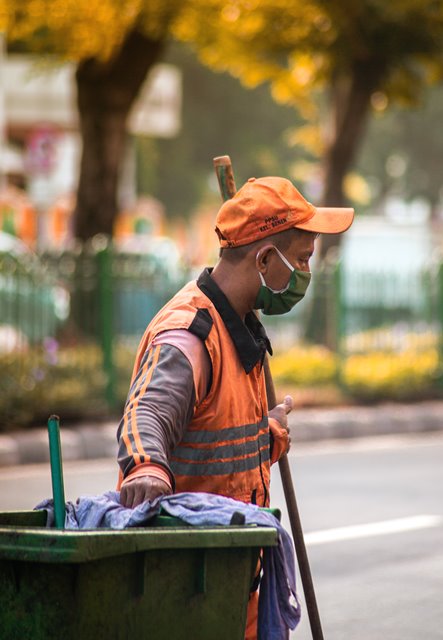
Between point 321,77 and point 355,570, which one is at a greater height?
point 321,77

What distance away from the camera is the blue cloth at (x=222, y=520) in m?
3.12

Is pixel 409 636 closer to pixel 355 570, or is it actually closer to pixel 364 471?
pixel 355 570

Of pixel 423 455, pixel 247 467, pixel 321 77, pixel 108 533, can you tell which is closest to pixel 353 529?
pixel 423 455

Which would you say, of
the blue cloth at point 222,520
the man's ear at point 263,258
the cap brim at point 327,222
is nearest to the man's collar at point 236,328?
the man's ear at point 263,258

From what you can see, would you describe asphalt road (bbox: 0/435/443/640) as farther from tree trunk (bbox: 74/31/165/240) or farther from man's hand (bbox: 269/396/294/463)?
tree trunk (bbox: 74/31/165/240)

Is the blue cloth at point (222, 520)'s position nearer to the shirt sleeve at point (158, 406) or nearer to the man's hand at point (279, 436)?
the shirt sleeve at point (158, 406)

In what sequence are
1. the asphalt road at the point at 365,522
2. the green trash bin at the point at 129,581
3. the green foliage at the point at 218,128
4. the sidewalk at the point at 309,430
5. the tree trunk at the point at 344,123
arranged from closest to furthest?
the green trash bin at the point at 129,581
the asphalt road at the point at 365,522
the sidewalk at the point at 309,430
the tree trunk at the point at 344,123
the green foliage at the point at 218,128

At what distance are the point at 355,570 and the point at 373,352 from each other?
9.68 meters

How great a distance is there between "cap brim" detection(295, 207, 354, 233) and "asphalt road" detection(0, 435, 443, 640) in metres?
2.76

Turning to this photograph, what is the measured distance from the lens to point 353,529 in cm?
869

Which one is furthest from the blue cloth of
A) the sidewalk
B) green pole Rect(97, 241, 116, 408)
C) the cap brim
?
green pole Rect(97, 241, 116, 408)

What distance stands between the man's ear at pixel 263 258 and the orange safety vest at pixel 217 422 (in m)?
0.14

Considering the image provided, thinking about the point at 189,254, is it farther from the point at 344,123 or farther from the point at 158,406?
the point at 158,406

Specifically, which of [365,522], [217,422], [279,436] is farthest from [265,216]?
[365,522]
